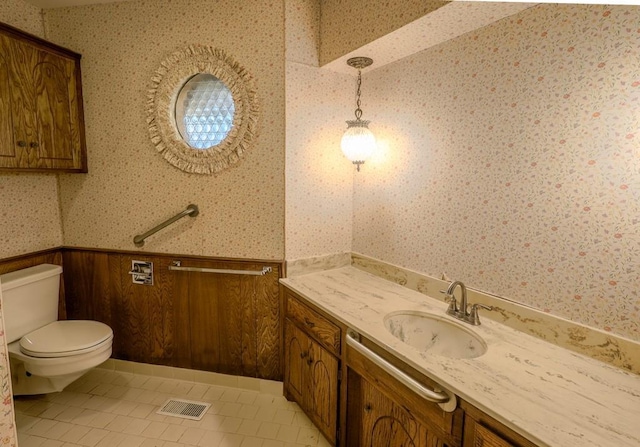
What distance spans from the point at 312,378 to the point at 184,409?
857 millimetres

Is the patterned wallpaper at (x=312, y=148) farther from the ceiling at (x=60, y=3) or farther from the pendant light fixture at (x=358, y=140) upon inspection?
the ceiling at (x=60, y=3)

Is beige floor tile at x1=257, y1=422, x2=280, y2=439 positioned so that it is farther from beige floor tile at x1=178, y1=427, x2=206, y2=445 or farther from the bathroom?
the bathroom

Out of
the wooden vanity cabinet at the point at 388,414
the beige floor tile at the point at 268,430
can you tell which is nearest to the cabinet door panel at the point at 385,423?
the wooden vanity cabinet at the point at 388,414

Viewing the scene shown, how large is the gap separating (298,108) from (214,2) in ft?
2.57

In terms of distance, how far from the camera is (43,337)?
1.91 meters

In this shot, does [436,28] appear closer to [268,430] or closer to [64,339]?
[268,430]

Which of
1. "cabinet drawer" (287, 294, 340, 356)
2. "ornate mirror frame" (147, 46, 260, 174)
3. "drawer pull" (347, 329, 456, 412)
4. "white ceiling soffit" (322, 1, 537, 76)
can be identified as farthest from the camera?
"ornate mirror frame" (147, 46, 260, 174)

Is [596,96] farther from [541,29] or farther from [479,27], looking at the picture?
[479,27]

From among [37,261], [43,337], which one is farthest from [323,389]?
[37,261]

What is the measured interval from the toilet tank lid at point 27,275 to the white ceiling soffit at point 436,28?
2.15 metres

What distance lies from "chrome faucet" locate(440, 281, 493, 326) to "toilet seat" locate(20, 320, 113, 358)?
1.88 m

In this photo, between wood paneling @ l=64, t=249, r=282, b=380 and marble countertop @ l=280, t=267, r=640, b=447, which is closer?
marble countertop @ l=280, t=267, r=640, b=447

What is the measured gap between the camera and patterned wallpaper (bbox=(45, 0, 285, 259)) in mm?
1940

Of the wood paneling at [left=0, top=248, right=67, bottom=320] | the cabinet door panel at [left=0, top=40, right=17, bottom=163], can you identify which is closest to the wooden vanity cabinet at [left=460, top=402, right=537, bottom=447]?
the cabinet door panel at [left=0, top=40, right=17, bottom=163]
